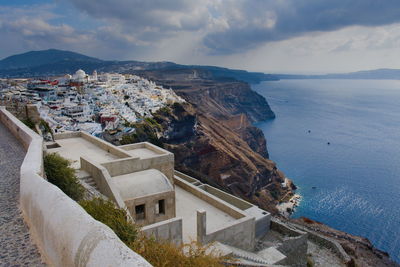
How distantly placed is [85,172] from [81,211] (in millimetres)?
10543

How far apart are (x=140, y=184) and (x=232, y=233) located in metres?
4.55

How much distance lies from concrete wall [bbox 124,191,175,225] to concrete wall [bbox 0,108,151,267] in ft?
23.1

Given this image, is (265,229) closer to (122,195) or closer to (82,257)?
(122,195)

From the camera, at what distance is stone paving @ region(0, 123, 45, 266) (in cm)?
419

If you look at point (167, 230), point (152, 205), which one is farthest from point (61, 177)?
point (152, 205)

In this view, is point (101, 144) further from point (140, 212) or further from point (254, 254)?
point (254, 254)

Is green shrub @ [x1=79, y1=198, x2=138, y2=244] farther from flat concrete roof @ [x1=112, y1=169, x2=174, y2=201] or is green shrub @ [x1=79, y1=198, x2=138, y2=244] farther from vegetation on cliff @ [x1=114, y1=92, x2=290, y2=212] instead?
vegetation on cliff @ [x1=114, y1=92, x2=290, y2=212]

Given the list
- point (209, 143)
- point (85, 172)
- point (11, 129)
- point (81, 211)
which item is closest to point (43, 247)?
point (81, 211)

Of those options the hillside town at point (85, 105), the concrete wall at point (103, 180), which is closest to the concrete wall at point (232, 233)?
the concrete wall at point (103, 180)

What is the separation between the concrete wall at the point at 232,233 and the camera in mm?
11743

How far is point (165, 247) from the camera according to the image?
5.29 meters

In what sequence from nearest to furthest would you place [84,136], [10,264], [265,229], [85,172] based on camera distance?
[10,264] < [85,172] < [265,229] < [84,136]

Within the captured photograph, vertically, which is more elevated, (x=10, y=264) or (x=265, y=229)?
(x=10, y=264)

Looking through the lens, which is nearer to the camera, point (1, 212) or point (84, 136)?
point (1, 212)
